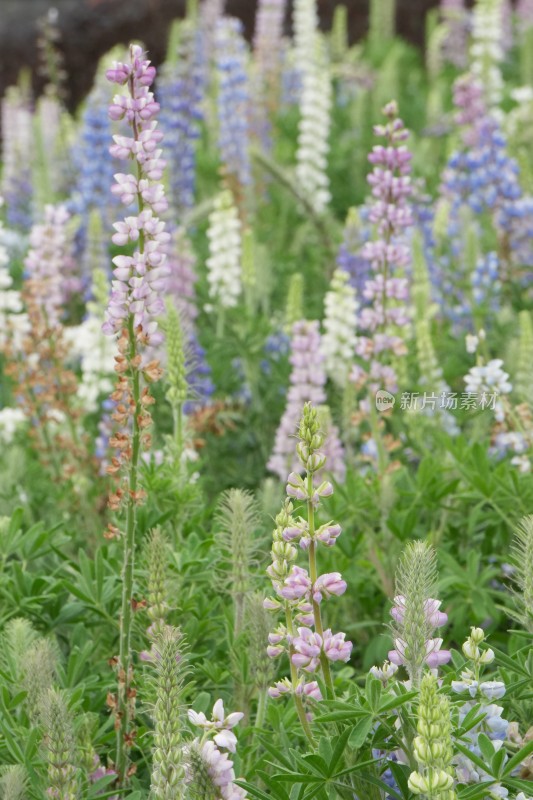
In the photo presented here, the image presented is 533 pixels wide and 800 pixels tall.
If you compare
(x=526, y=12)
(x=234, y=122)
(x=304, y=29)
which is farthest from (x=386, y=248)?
(x=526, y=12)

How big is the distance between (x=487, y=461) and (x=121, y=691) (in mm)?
1202

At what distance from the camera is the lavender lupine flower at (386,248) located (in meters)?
2.99

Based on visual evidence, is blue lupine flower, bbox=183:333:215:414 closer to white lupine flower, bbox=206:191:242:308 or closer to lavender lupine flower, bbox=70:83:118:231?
white lupine flower, bbox=206:191:242:308

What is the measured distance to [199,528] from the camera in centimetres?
273

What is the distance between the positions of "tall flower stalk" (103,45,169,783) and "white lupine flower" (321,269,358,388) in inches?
66.8

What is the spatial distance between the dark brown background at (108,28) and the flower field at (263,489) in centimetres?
627

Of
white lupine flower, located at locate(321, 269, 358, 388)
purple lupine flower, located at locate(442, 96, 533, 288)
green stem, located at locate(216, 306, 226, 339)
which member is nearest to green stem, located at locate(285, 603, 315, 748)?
white lupine flower, located at locate(321, 269, 358, 388)

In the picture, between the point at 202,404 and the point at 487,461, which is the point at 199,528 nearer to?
the point at 487,461

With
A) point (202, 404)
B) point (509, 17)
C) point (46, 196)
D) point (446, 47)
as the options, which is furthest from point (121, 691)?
point (509, 17)

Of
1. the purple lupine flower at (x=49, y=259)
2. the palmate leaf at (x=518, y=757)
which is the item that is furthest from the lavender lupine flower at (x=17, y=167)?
the palmate leaf at (x=518, y=757)

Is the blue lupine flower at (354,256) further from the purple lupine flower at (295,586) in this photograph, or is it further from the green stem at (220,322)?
the purple lupine flower at (295,586)

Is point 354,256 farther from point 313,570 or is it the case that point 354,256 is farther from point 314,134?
point 313,570

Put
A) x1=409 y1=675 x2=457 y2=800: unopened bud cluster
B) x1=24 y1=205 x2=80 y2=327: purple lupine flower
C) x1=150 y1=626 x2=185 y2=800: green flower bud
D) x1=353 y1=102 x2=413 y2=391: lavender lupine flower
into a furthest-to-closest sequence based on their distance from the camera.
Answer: x1=24 y1=205 x2=80 y2=327: purple lupine flower, x1=353 y1=102 x2=413 y2=391: lavender lupine flower, x1=150 y1=626 x2=185 y2=800: green flower bud, x1=409 y1=675 x2=457 y2=800: unopened bud cluster

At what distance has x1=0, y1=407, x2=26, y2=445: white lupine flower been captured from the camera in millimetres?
3945
